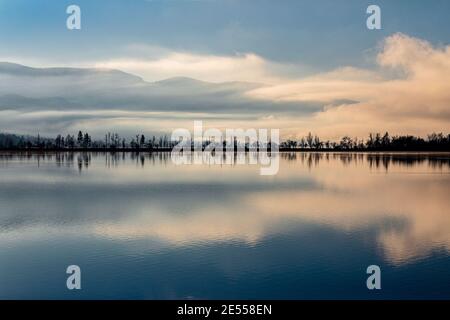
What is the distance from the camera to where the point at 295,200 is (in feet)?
126

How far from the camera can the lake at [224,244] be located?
16.9 metres

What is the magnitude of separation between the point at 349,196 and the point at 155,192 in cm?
1780

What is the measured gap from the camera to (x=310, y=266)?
19.1 metres

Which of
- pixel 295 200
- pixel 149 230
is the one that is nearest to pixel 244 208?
pixel 295 200

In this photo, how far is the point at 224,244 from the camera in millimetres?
23031

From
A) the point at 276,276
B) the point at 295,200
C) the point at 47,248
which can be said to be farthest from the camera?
the point at 295,200

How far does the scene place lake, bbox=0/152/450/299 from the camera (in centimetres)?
1689

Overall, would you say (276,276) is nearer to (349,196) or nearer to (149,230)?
(149,230)

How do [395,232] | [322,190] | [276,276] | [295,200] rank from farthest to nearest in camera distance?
[322,190]
[295,200]
[395,232]
[276,276]

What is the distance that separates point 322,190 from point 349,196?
4.47m
